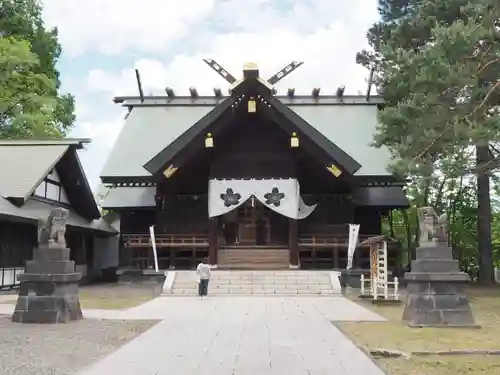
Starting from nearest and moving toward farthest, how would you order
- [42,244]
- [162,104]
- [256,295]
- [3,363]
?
1. [3,363]
2. [42,244]
3. [256,295]
4. [162,104]

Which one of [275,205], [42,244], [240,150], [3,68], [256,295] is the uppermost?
[3,68]

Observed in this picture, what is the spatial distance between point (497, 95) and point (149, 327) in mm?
10428

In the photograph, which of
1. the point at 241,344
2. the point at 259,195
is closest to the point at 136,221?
the point at 259,195

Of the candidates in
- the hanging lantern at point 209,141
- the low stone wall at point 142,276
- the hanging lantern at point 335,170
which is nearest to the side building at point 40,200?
the low stone wall at point 142,276

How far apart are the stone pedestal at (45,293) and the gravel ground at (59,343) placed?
28 cm

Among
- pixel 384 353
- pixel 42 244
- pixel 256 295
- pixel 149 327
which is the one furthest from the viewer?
pixel 256 295

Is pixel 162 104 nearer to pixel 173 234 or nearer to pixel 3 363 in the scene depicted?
pixel 173 234

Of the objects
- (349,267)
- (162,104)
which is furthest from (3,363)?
(162,104)

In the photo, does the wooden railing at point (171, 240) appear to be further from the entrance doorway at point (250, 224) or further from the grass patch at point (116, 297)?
the grass patch at point (116, 297)

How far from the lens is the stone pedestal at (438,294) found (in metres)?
9.97

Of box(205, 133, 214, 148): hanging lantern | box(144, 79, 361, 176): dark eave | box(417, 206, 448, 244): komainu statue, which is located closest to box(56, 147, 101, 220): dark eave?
box(144, 79, 361, 176): dark eave

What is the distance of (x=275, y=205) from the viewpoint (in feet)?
67.8

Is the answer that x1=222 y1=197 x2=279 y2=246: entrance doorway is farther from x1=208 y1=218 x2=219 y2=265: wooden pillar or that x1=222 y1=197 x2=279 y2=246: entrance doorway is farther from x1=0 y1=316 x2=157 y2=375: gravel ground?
x1=0 y1=316 x2=157 y2=375: gravel ground

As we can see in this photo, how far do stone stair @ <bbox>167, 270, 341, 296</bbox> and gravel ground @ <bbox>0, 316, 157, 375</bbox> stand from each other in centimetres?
692
